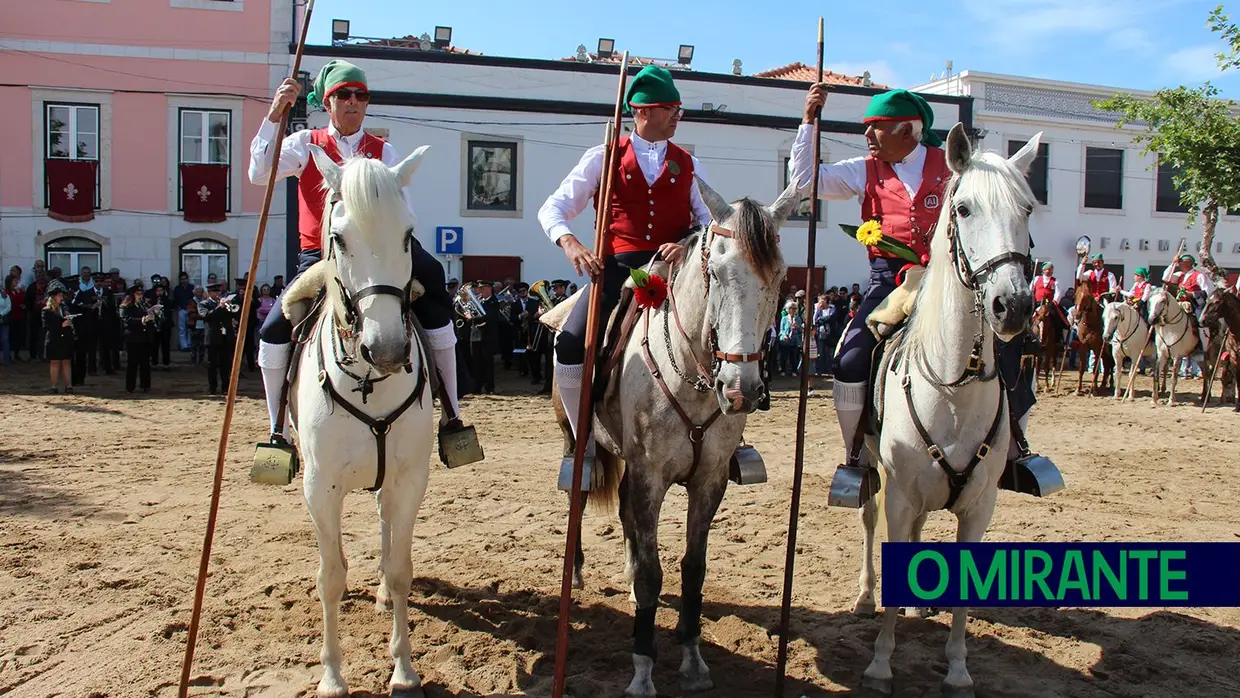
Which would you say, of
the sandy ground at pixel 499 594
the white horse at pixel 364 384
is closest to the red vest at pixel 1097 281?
the sandy ground at pixel 499 594

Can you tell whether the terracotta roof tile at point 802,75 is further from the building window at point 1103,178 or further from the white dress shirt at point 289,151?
the white dress shirt at point 289,151

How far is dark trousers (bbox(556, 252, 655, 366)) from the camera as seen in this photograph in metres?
4.95

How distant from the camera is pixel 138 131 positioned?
2262 centimetres

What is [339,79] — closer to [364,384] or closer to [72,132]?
[364,384]

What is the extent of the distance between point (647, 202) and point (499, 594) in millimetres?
2573

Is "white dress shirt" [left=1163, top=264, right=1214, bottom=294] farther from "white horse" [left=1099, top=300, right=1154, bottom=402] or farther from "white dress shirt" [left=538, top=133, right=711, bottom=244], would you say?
"white dress shirt" [left=538, top=133, right=711, bottom=244]

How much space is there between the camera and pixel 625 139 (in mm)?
5098

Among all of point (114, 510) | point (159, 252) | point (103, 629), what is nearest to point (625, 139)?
point (103, 629)

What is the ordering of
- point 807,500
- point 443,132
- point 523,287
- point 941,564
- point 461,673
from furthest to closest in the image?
point 443,132 → point 523,287 → point 807,500 → point 461,673 → point 941,564

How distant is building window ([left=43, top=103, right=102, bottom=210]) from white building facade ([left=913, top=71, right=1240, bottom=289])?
23822 millimetres

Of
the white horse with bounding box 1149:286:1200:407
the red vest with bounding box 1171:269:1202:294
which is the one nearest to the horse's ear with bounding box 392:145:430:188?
the white horse with bounding box 1149:286:1200:407

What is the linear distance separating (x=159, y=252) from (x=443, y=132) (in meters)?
7.61

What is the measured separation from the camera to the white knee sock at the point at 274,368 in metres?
4.80

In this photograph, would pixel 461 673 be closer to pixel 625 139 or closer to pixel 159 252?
pixel 625 139
